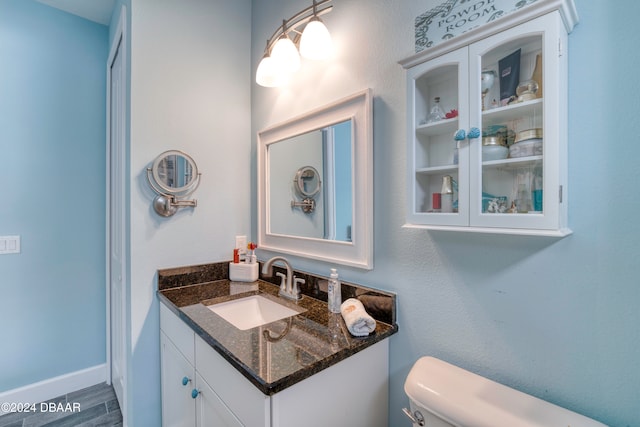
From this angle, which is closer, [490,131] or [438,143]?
[490,131]

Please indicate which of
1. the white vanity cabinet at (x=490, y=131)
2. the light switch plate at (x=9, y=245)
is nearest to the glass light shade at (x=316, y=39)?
the white vanity cabinet at (x=490, y=131)

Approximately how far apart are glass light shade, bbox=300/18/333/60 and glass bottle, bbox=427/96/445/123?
1.87 feet

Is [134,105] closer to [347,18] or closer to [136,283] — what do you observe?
[136,283]

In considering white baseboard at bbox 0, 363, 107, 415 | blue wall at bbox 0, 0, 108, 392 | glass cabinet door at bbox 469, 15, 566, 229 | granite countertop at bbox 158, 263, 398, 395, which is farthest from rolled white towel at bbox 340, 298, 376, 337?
white baseboard at bbox 0, 363, 107, 415

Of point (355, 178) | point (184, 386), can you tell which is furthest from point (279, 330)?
point (355, 178)

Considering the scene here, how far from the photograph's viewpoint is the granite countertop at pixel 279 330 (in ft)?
2.65

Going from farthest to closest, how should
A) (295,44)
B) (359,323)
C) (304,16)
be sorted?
(295,44) < (304,16) < (359,323)

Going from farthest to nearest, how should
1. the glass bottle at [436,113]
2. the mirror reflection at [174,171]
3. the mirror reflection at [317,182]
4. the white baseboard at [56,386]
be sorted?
1. the white baseboard at [56,386]
2. the mirror reflection at [174,171]
3. the mirror reflection at [317,182]
4. the glass bottle at [436,113]

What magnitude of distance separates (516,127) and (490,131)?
0.20ft

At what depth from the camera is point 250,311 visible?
4.75 ft

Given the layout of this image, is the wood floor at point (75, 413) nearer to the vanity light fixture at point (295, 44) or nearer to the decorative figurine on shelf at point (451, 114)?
the vanity light fixture at point (295, 44)

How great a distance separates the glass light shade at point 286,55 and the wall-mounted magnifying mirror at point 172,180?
2.29 ft

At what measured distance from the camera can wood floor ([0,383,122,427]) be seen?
1.66 metres

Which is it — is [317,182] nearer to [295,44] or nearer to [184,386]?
[295,44]
